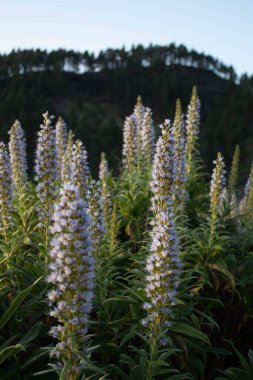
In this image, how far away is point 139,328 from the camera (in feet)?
22.1

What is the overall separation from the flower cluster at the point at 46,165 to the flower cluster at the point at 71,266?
3355 millimetres

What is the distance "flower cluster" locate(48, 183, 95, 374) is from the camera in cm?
407

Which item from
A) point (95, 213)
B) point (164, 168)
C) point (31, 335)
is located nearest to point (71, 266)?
point (31, 335)

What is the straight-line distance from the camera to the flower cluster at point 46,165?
7438mm

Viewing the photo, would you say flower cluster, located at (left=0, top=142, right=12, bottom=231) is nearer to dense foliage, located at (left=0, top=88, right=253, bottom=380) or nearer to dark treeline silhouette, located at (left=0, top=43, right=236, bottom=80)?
dense foliage, located at (left=0, top=88, right=253, bottom=380)

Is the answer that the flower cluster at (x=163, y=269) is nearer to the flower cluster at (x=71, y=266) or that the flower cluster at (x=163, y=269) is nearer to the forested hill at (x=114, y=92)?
the flower cluster at (x=71, y=266)

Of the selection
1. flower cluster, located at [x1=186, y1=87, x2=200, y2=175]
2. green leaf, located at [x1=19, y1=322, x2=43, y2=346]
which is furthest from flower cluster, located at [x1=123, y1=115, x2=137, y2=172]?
green leaf, located at [x1=19, y1=322, x2=43, y2=346]

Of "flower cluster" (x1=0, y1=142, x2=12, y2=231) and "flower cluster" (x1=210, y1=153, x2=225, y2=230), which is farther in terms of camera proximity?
"flower cluster" (x1=210, y1=153, x2=225, y2=230)

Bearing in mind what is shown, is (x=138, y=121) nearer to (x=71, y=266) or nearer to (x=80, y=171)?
(x=80, y=171)

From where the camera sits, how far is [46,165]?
752 centimetres

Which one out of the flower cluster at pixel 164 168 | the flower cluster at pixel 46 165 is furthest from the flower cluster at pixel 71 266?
the flower cluster at pixel 164 168

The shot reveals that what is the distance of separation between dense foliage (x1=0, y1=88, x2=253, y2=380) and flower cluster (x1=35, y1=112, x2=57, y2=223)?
0.07 ft

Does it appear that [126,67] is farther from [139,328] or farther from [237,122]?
[139,328]

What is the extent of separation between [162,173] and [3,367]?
397 centimetres
